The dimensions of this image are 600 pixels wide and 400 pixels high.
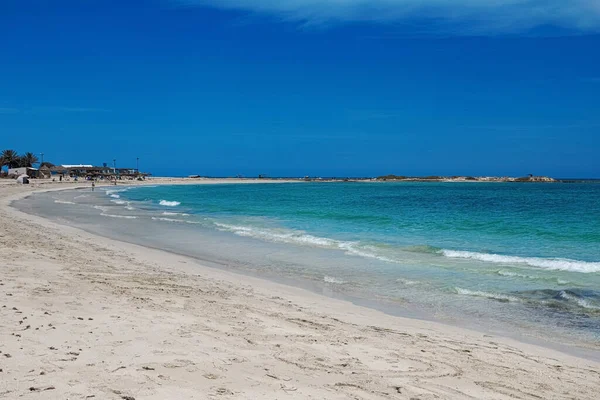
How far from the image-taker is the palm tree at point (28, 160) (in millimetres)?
108838

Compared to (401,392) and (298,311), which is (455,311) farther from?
(401,392)

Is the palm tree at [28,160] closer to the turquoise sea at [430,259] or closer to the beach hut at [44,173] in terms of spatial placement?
the beach hut at [44,173]

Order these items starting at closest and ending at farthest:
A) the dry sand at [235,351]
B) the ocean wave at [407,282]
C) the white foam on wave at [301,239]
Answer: the dry sand at [235,351] → the ocean wave at [407,282] → the white foam on wave at [301,239]

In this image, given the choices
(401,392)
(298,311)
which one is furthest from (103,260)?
(401,392)

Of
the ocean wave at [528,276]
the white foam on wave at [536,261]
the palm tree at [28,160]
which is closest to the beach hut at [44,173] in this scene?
the palm tree at [28,160]

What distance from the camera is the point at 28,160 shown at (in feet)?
368

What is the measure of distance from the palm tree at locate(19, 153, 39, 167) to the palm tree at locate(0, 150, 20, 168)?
109 centimetres

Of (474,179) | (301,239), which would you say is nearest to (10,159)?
(301,239)

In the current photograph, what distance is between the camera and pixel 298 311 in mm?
8383

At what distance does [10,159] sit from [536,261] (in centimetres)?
11293

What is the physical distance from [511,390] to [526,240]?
16.8 meters

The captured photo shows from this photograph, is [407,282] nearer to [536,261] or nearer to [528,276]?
[528,276]

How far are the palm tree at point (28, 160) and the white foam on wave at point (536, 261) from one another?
372 ft

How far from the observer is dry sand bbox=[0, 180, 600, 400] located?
4.66m
